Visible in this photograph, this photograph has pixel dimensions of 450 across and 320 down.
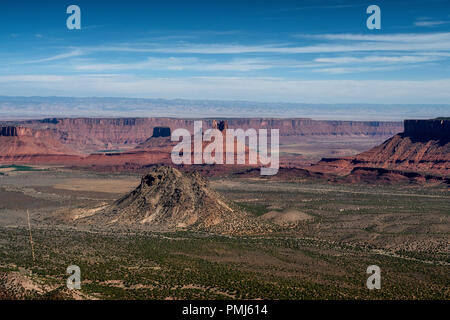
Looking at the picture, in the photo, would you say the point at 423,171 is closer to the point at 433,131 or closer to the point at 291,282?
the point at 433,131

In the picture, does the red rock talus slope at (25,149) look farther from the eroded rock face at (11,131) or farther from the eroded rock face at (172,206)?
the eroded rock face at (172,206)

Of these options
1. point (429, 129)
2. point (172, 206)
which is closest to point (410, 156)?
point (429, 129)

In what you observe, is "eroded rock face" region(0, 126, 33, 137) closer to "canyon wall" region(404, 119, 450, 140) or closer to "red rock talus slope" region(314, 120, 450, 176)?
"red rock talus slope" region(314, 120, 450, 176)

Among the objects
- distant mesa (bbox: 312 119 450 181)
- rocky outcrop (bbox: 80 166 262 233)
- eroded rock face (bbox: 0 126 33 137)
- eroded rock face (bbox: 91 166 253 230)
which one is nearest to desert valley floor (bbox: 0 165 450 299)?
rocky outcrop (bbox: 80 166 262 233)

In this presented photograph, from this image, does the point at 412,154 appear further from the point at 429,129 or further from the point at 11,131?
the point at 11,131

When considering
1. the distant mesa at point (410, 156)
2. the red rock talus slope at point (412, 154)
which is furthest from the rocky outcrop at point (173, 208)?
the red rock talus slope at point (412, 154)

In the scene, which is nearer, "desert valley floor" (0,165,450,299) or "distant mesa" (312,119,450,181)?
"desert valley floor" (0,165,450,299)

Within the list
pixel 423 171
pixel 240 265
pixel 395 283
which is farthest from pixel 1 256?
pixel 423 171

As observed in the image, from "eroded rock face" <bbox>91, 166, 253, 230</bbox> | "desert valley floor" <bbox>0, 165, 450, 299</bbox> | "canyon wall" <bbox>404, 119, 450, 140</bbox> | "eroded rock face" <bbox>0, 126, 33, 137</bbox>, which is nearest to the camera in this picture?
"desert valley floor" <bbox>0, 165, 450, 299</bbox>
